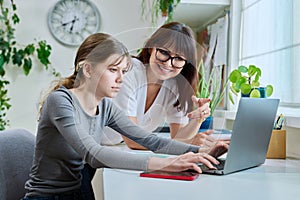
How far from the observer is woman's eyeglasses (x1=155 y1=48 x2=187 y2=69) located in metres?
0.90

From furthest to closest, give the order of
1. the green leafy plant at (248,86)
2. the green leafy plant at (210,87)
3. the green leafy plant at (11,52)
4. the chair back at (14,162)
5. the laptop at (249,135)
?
the green leafy plant at (11,52)
the green leafy plant at (248,86)
the chair back at (14,162)
the laptop at (249,135)
the green leafy plant at (210,87)

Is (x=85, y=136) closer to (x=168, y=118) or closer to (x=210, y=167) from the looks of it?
(x=168, y=118)

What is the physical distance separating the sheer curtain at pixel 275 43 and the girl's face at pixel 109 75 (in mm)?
944

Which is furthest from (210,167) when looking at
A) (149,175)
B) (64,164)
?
(64,164)

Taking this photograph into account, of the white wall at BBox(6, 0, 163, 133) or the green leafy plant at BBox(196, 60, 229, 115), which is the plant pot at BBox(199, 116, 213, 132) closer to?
the green leafy plant at BBox(196, 60, 229, 115)

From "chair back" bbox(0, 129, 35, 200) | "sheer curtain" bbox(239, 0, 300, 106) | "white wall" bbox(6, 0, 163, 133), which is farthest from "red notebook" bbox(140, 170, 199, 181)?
"white wall" bbox(6, 0, 163, 133)

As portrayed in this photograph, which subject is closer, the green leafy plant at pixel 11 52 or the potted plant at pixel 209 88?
the potted plant at pixel 209 88

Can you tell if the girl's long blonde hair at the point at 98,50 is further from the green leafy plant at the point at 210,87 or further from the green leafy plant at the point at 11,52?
the green leafy plant at the point at 11,52

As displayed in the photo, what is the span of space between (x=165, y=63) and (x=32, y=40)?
2.61 metres

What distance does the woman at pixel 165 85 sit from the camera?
35.7 inches

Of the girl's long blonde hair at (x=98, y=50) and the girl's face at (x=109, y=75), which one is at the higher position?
the girl's long blonde hair at (x=98, y=50)

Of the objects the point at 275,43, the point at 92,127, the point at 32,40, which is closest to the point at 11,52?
the point at 32,40

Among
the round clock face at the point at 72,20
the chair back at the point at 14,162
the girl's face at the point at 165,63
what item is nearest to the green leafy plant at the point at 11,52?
the round clock face at the point at 72,20

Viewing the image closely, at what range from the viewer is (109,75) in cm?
94
